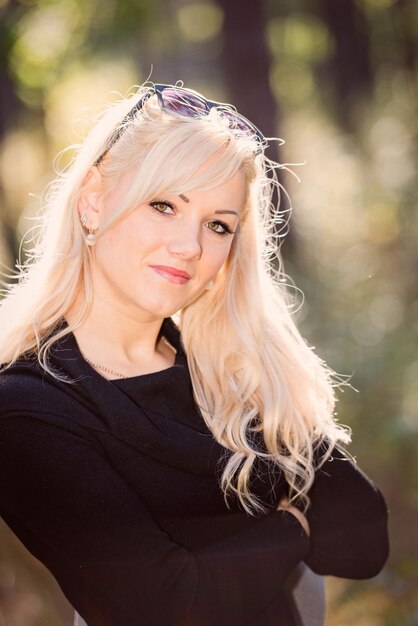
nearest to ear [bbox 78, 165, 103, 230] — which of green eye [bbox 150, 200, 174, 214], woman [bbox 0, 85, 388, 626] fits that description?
woman [bbox 0, 85, 388, 626]

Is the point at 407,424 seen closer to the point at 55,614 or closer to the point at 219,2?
the point at 55,614

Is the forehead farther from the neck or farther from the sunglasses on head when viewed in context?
the neck

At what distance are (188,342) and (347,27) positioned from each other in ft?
32.3

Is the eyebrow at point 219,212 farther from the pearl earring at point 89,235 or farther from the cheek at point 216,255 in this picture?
the pearl earring at point 89,235

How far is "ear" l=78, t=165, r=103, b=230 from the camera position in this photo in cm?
208

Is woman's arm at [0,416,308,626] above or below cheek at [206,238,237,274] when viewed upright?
below

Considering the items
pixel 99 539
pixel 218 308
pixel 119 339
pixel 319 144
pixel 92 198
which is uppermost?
pixel 319 144

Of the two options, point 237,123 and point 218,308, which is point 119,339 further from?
point 237,123

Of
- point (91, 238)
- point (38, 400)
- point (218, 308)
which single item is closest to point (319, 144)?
point (218, 308)

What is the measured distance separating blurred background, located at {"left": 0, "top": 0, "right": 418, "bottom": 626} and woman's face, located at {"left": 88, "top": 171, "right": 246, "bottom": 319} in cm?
83

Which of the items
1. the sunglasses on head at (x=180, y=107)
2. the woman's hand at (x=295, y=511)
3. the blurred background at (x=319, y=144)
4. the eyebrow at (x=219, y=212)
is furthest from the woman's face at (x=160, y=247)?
the blurred background at (x=319, y=144)

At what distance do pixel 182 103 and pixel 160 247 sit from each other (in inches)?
15.3

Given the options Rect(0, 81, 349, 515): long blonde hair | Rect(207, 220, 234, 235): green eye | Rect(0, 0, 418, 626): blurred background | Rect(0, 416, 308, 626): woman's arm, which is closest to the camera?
Rect(0, 416, 308, 626): woman's arm

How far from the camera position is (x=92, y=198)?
210cm
